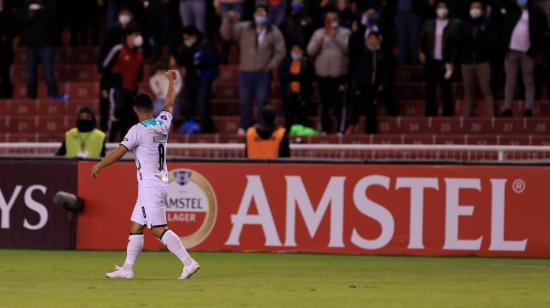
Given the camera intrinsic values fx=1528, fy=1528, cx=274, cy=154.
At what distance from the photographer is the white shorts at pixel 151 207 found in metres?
14.7

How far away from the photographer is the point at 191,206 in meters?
19.0

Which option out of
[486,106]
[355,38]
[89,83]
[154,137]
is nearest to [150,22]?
[89,83]

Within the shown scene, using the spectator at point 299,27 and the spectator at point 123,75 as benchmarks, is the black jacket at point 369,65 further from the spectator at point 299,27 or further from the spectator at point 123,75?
the spectator at point 123,75

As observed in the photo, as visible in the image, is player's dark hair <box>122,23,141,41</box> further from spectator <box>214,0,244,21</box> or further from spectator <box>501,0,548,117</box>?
spectator <box>501,0,548,117</box>

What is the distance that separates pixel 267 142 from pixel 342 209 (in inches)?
69.6

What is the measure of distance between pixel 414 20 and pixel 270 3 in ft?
8.33

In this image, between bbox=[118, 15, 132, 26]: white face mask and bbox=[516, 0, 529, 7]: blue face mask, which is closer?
bbox=[516, 0, 529, 7]: blue face mask

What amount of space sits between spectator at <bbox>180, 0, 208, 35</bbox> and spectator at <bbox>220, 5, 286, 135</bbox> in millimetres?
1935

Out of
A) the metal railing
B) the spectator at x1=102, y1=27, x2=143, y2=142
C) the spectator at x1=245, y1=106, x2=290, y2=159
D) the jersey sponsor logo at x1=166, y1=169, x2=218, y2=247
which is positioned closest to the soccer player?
the jersey sponsor logo at x1=166, y1=169, x2=218, y2=247

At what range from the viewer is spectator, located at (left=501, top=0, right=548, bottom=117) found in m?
24.4

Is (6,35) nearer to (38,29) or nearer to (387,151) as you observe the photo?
(38,29)

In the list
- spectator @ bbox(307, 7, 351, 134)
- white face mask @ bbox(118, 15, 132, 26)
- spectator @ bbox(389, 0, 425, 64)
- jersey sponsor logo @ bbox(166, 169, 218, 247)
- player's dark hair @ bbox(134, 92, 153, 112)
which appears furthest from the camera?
spectator @ bbox(389, 0, 425, 64)

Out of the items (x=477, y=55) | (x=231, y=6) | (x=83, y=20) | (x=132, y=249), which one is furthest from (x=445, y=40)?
(x=132, y=249)

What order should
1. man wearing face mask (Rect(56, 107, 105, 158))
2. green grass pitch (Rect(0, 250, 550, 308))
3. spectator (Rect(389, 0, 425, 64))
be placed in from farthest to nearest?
spectator (Rect(389, 0, 425, 64)) → man wearing face mask (Rect(56, 107, 105, 158)) → green grass pitch (Rect(0, 250, 550, 308))
